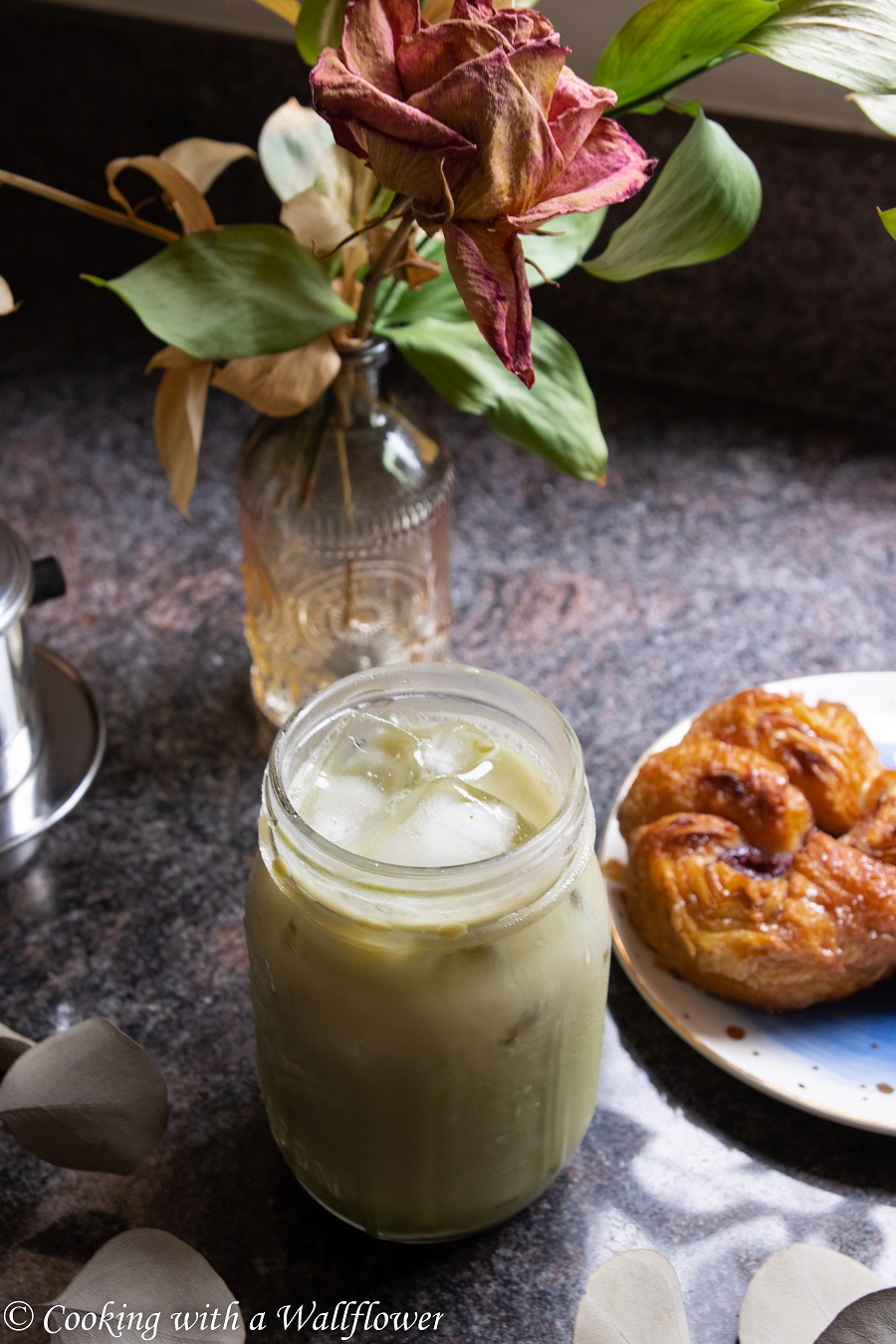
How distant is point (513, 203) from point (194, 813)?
0.45 meters

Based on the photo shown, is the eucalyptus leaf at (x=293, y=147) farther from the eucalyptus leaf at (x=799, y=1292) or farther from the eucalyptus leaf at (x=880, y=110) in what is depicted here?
the eucalyptus leaf at (x=799, y=1292)

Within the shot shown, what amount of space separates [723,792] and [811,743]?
7 cm

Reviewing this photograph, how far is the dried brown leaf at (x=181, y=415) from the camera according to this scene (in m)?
0.70

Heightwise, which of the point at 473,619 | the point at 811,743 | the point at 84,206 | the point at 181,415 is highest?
the point at 84,206

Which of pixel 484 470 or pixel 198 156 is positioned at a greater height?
pixel 198 156

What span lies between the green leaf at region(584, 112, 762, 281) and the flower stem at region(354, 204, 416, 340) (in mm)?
89

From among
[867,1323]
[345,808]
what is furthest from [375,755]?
[867,1323]

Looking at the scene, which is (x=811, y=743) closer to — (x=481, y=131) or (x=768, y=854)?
(x=768, y=854)

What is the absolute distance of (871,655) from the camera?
3.03 ft

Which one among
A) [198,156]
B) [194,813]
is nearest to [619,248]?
[198,156]

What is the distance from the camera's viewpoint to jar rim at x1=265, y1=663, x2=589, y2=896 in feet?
1.63

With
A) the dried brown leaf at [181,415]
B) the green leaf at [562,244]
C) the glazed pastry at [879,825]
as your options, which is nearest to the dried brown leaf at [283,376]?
the dried brown leaf at [181,415]

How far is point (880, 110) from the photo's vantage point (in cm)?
57

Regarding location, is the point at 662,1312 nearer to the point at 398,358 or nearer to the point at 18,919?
the point at 18,919
